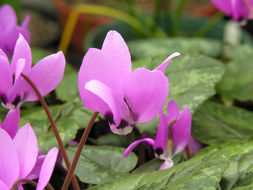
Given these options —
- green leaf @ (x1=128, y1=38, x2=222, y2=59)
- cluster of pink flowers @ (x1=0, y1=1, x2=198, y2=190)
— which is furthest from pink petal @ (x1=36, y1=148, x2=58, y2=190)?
green leaf @ (x1=128, y1=38, x2=222, y2=59)

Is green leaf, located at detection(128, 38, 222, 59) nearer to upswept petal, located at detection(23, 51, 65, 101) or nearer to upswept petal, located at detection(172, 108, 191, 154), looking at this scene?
upswept petal, located at detection(172, 108, 191, 154)

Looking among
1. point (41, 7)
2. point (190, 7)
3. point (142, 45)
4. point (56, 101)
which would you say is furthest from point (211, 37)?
point (41, 7)

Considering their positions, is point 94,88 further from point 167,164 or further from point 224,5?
point 224,5

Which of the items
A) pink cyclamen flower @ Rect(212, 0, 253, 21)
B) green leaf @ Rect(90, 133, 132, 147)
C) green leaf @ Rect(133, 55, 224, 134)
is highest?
pink cyclamen flower @ Rect(212, 0, 253, 21)

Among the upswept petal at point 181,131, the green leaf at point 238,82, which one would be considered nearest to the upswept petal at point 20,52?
the upswept petal at point 181,131

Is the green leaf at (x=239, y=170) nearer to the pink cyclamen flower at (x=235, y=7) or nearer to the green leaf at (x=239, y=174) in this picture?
the green leaf at (x=239, y=174)

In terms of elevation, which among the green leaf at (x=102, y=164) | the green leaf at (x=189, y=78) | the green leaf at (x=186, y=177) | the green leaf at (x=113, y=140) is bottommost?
the green leaf at (x=113, y=140)

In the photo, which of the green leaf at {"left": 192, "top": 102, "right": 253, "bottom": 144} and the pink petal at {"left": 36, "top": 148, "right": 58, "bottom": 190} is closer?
the pink petal at {"left": 36, "top": 148, "right": 58, "bottom": 190}

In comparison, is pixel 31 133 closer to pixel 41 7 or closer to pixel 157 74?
pixel 157 74
